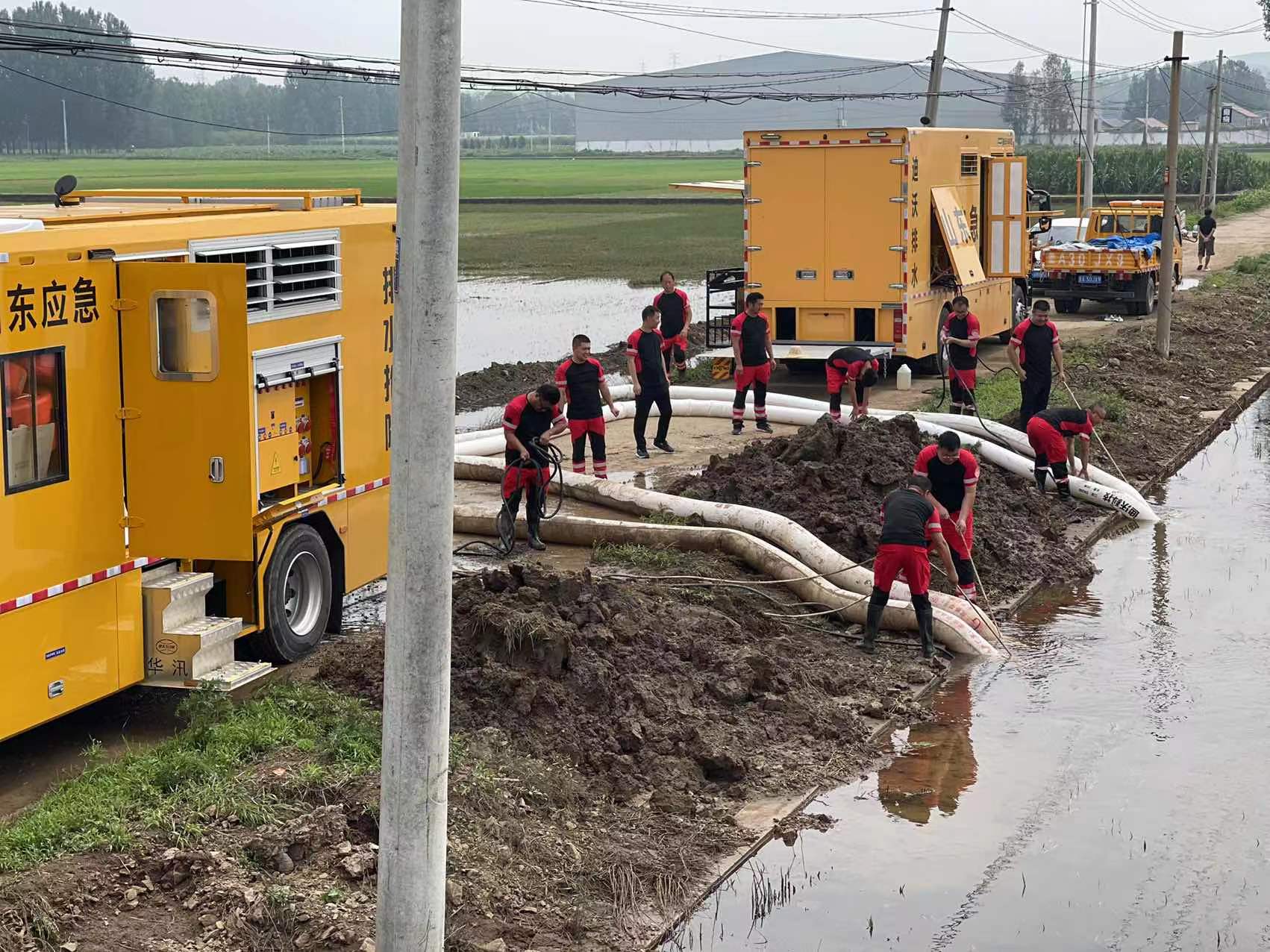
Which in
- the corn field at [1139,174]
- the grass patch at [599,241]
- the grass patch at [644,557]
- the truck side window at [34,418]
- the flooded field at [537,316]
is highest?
the corn field at [1139,174]

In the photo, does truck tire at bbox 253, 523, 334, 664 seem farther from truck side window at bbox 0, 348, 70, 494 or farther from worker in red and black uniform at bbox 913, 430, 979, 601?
worker in red and black uniform at bbox 913, 430, 979, 601

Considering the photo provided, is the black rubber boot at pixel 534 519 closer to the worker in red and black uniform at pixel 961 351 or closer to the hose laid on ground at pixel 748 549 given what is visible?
the hose laid on ground at pixel 748 549

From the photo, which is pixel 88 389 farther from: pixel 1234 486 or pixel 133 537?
pixel 1234 486

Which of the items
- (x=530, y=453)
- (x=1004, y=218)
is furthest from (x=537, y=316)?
(x=530, y=453)

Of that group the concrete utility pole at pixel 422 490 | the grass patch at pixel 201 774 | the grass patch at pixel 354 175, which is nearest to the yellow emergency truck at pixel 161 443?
the grass patch at pixel 201 774

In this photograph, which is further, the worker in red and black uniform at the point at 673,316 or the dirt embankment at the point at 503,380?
the dirt embankment at the point at 503,380

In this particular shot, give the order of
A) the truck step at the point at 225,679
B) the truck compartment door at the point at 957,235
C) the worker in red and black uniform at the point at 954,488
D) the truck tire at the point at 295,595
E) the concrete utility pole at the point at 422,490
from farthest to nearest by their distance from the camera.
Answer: the truck compartment door at the point at 957,235
the worker in red and black uniform at the point at 954,488
the truck tire at the point at 295,595
the truck step at the point at 225,679
the concrete utility pole at the point at 422,490

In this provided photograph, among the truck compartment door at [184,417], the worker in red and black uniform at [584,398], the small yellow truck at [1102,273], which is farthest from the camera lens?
the small yellow truck at [1102,273]

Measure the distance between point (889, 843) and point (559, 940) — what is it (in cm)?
232

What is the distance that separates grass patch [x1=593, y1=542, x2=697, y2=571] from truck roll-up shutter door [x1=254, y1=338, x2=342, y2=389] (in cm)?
333

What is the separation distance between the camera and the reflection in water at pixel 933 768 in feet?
31.4

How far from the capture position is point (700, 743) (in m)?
9.98

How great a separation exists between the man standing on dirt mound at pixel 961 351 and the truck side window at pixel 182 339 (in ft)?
37.0

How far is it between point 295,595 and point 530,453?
3330 millimetres
